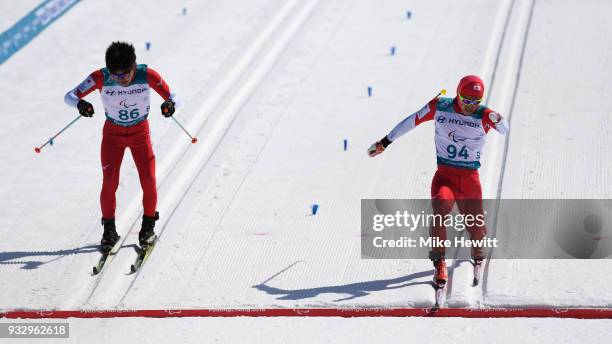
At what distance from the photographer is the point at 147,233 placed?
25.2 ft

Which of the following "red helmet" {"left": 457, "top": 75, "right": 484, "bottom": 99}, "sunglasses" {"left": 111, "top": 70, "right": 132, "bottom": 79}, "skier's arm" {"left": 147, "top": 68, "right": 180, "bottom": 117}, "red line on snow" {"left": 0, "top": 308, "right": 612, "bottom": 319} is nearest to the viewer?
"red line on snow" {"left": 0, "top": 308, "right": 612, "bottom": 319}

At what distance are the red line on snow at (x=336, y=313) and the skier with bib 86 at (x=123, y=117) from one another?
91 centimetres

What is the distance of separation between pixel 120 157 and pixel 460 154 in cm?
269

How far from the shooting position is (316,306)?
22.4 feet

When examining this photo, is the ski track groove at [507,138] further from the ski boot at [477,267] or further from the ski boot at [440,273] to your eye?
the ski boot at [440,273]

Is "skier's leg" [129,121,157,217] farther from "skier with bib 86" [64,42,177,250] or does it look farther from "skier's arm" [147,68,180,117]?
"skier's arm" [147,68,180,117]

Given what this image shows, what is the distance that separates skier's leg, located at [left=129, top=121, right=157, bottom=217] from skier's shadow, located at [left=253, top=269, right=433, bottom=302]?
1.20 meters

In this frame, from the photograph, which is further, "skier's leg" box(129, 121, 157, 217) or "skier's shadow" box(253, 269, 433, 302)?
"skier's leg" box(129, 121, 157, 217)

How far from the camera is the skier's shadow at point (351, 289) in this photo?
6973mm

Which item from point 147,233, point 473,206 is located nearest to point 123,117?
point 147,233

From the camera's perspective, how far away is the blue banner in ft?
40.1

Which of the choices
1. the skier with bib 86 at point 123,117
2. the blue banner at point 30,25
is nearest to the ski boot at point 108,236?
the skier with bib 86 at point 123,117

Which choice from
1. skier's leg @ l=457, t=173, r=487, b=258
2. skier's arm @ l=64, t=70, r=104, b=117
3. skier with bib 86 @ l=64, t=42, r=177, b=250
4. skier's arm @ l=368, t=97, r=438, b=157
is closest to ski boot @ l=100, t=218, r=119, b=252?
skier with bib 86 @ l=64, t=42, r=177, b=250

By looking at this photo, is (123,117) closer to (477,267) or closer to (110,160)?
(110,160)
